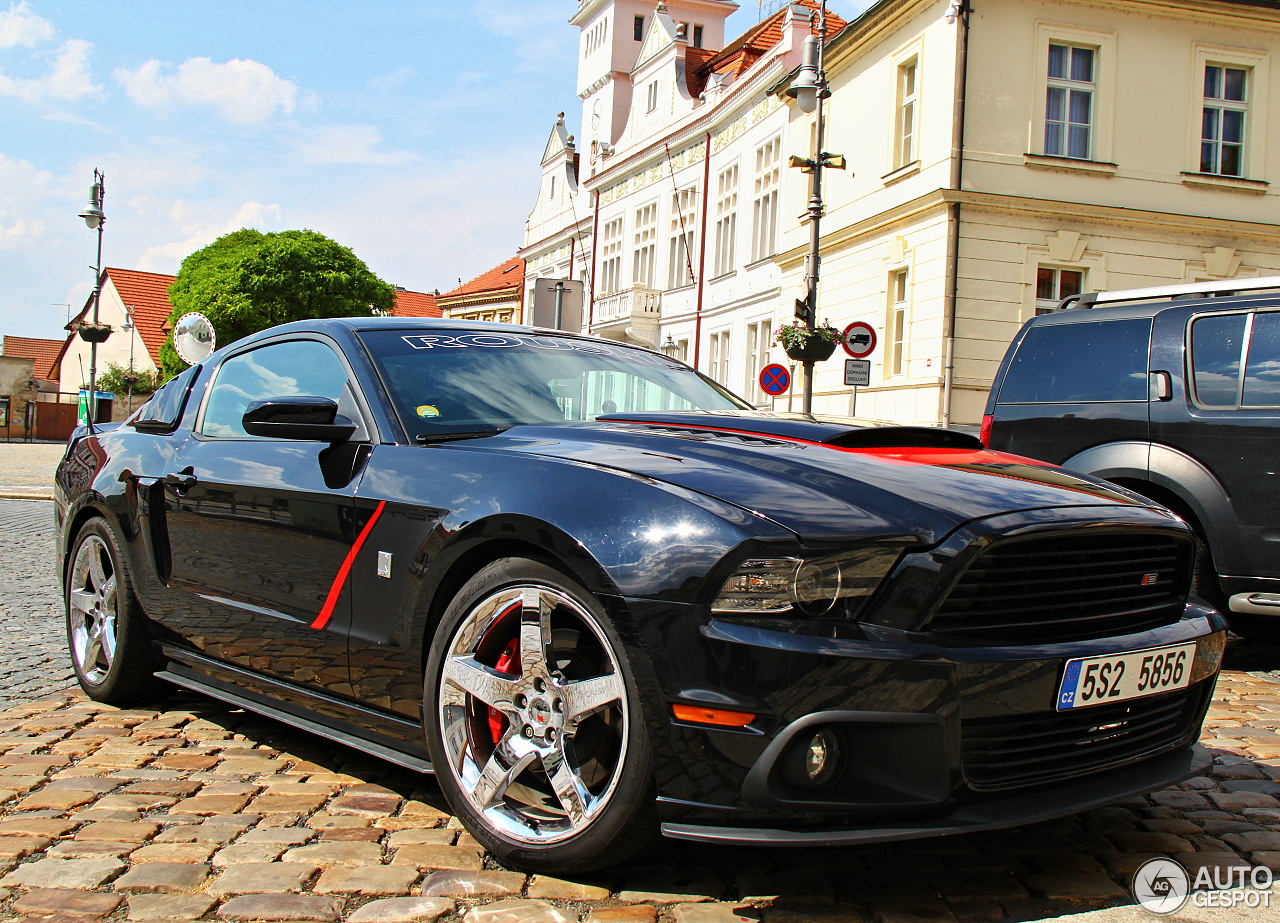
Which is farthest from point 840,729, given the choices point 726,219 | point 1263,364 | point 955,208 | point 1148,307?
point 726,219

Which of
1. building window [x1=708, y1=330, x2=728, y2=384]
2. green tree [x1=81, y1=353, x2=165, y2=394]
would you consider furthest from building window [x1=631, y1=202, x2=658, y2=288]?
green tree [x1=81, y1=353, x2=165, y2=394]

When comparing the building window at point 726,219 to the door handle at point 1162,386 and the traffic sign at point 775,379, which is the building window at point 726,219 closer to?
the traffic sign at point 775,379

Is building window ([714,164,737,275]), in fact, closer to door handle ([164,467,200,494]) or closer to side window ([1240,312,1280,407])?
side window ([1240,312,1280,407])

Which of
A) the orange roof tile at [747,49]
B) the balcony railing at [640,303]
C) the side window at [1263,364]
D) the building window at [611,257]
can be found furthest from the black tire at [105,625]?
the building window at [611,257]

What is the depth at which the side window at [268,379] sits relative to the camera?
12.8ft

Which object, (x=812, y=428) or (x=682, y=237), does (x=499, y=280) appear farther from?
(x=812, y=428)

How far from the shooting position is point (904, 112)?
23.0m

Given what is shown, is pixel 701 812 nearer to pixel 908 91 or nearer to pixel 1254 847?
pixel 1254 847

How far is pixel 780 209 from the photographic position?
29953 mm

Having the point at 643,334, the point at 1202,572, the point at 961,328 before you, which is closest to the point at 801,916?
the point at 1202,572

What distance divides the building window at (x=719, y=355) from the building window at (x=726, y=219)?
6.11ft

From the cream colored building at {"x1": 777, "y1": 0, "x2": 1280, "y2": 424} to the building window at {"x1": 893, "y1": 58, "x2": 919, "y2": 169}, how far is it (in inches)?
23.8

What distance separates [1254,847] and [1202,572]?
3.02 m
